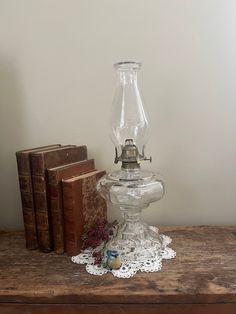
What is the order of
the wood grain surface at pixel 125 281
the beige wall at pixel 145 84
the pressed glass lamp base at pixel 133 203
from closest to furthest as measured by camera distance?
the wood grain surface at pixel 125 281 → the pressed glass lamp base at pixel 133 203 → the beige wall at pixel 145 84

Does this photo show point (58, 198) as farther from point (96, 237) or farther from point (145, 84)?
point (145, 84)

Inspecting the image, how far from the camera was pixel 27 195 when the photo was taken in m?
0.76

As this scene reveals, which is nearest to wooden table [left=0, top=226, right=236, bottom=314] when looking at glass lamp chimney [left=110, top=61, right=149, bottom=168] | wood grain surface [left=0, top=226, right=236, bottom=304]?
wood grain surface [left=0, top=226, right=236, bottom=304]

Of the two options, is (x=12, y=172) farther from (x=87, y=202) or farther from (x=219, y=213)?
(x=219, y=213)

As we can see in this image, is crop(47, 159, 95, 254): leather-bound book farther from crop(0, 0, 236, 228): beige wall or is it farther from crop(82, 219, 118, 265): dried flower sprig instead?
crop(0, 0, 236, 228): beige wall

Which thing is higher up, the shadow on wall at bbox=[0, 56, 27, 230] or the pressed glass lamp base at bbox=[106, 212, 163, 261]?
the shadow on wall at bbox=[0, 56, 27, 230]

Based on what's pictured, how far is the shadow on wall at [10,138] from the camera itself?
0.93 metres

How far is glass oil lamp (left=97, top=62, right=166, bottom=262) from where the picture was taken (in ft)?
2.30

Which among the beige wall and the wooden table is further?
the beige wall

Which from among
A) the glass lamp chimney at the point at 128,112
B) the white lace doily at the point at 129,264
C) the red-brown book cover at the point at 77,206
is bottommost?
the white lace doily at the point at 129,264

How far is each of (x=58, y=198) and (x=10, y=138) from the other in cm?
35

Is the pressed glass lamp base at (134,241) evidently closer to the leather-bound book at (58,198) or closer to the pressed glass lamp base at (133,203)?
the pressed glass lamp base at (133,203)

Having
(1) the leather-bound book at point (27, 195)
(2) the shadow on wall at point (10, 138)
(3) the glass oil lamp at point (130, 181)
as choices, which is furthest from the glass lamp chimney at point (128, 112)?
(2) the shadow on wall at point (10, 138)

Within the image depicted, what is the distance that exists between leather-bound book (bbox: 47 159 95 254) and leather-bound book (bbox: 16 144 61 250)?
0.06 metres
